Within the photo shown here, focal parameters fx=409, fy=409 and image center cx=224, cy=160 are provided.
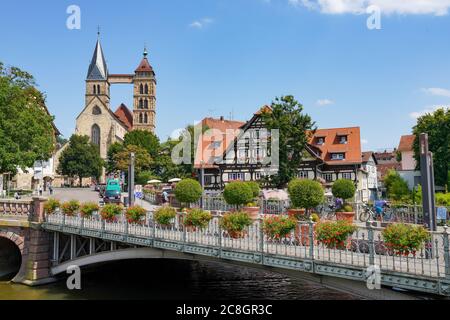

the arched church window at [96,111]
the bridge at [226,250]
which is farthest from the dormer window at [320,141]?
the arched church window at [96,111]

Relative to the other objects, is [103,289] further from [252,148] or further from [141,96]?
[141,96]

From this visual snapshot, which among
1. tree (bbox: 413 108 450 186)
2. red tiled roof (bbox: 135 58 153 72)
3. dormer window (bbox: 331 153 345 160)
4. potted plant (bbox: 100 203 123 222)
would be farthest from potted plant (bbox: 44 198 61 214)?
red tiled roof (bbox: 135 58 153 72)

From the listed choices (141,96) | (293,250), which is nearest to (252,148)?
(293,250)

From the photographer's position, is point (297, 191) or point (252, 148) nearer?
point (297, 191)

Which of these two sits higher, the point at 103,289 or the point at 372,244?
the point at 372,244

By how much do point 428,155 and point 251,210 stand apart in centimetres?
936

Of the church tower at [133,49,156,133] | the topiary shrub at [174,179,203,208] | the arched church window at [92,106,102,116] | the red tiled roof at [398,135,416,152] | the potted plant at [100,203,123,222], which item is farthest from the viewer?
the church tower at [133,49,156,133]

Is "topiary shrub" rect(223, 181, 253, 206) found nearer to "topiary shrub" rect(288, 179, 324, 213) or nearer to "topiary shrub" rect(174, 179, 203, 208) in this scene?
A: "topiary shrub" rect(174, 179, 203, 208)

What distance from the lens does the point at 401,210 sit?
18.3 metres

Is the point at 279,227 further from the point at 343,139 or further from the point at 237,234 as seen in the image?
the point at 343,139

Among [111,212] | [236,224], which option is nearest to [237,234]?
[236,224]

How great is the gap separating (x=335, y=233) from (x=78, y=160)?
7431 centimetres

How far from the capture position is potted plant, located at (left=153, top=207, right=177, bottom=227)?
15.0m

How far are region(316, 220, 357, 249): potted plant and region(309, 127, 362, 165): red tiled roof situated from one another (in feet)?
115
